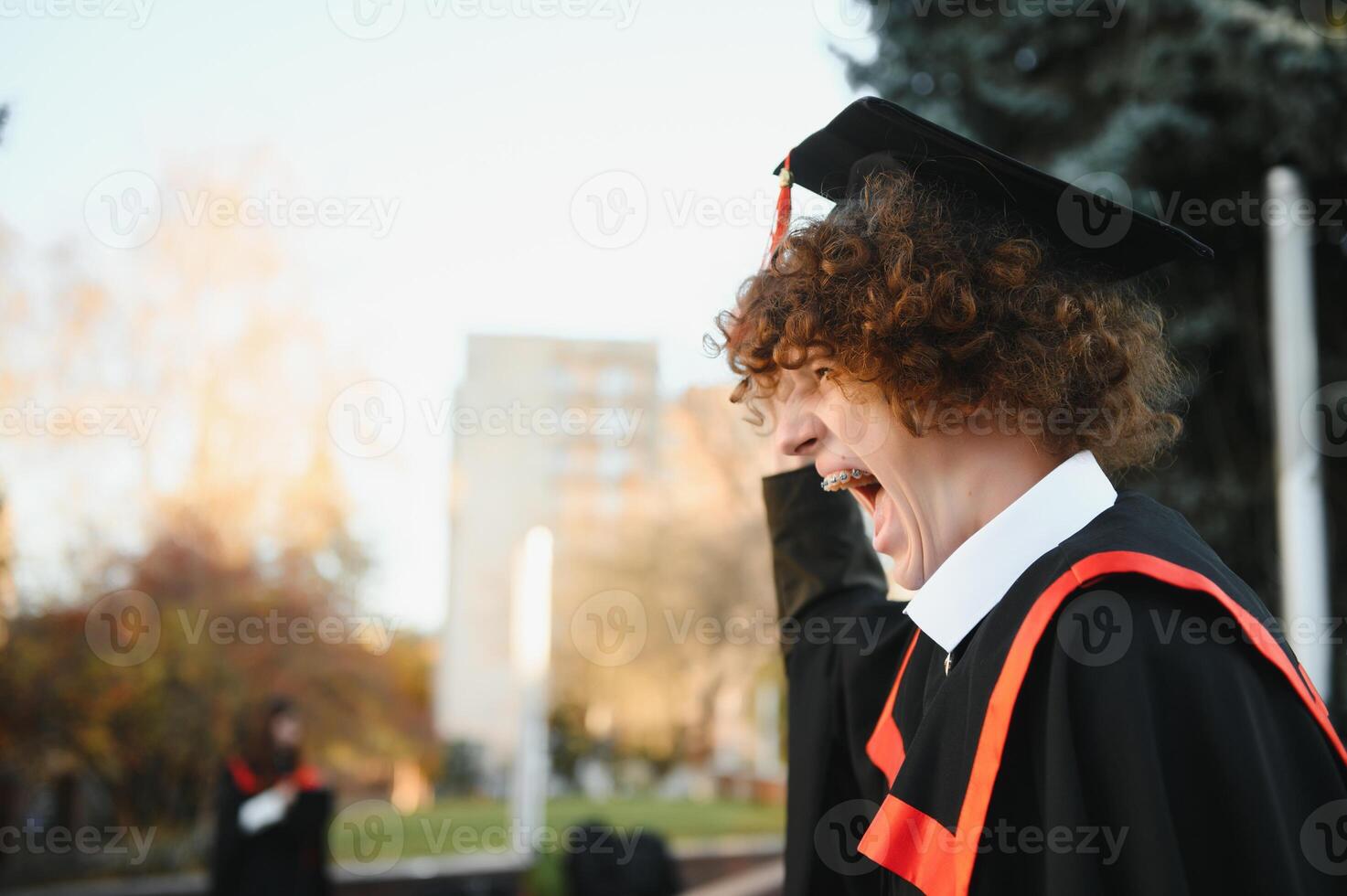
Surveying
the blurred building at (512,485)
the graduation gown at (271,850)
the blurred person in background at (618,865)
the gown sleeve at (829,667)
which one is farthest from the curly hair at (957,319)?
the blurred building at (512,485)

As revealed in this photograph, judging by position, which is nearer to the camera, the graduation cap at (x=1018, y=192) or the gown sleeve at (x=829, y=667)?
the graduation cap at (x=1018, y=192)

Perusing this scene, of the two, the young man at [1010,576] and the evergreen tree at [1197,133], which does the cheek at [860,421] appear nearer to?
the young man at [1010,576]

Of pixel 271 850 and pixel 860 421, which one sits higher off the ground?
pixel 860 421

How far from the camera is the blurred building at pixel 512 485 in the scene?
2697 cm

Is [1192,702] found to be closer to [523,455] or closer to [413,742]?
[413,742]

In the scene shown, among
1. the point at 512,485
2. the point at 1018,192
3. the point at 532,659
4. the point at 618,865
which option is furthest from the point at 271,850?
the point at 512,485

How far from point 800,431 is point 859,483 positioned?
0.14 meters

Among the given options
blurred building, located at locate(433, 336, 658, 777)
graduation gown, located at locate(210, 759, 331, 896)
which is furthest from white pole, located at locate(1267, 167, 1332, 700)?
blurred building, located at locate(433, 336, 658, 777)

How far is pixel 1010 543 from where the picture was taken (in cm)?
131

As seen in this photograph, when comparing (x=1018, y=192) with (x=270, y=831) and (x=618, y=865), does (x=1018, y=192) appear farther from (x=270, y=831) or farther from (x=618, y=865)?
(x=618, y=865)

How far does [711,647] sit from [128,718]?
1482 cm

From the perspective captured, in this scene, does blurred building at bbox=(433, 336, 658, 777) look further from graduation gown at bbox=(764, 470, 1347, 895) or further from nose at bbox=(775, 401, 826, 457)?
graduation gown at bbox=(764, 470, 1347, 895)

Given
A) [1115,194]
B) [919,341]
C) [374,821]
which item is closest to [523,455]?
[374,821]

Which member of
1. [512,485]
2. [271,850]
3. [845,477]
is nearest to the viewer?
[845,477]
